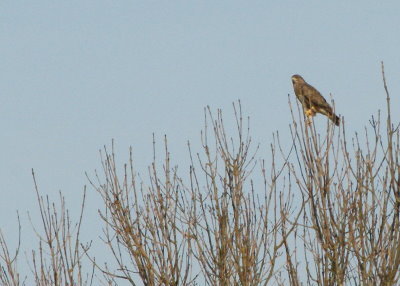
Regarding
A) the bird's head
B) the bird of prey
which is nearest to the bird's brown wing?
the bird of prey

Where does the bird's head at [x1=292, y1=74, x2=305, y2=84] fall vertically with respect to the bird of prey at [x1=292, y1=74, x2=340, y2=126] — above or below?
above

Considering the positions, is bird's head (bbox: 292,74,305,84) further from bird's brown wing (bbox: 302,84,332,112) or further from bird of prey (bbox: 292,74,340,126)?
bird's brown wing (bbox: 302,84,332,112)

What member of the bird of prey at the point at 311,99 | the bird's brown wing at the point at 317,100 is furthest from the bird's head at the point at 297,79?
the bird's brown wing at the point at 317,100

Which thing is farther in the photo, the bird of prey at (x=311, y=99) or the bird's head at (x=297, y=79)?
the bird's head at (x=297, y=79)

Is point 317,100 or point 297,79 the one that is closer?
point 317,100

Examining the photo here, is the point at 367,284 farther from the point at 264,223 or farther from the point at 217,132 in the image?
the point at 217,132

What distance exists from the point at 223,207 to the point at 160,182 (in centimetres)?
87

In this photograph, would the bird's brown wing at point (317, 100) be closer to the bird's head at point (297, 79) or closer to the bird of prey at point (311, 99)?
the bird of prey at point (311, 99)

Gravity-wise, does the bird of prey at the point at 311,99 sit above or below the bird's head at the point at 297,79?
below

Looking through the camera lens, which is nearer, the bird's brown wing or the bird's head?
the bird's brown wing

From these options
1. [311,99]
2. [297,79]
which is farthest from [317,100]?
[297,79]

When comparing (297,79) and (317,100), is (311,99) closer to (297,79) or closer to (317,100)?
(317,100)

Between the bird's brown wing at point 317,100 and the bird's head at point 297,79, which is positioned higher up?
the bird's head at point 297,79

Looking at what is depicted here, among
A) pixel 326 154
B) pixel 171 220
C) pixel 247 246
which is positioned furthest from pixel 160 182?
pixel 326 154
